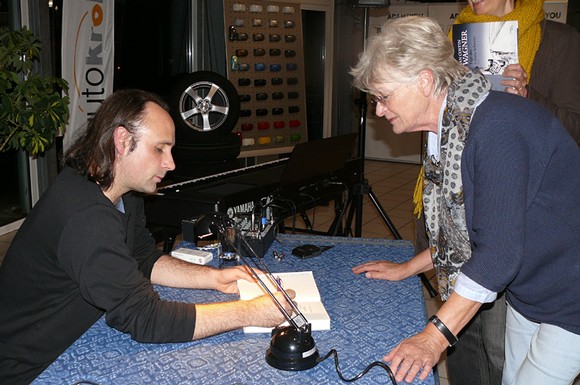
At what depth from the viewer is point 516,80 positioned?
1922 mm

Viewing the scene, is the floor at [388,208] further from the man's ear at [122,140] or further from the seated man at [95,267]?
the man's ear at [122,140]

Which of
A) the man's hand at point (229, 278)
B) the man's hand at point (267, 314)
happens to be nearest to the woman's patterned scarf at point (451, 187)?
the man's hand at point (267, 314)

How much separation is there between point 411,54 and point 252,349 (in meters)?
0.82

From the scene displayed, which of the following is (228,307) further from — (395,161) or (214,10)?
(395,161)

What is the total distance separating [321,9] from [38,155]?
3.93 metres

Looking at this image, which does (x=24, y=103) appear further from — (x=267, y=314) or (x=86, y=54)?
(x=267, y=314)

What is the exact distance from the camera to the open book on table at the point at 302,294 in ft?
5.25

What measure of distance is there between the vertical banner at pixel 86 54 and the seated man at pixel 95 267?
3.26 meters

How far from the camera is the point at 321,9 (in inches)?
289

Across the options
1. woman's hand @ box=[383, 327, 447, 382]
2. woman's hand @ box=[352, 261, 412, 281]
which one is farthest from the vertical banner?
woman's hand @ box=[383, 327, 447, 382]

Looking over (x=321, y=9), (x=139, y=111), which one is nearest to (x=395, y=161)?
(x=321, y=9)

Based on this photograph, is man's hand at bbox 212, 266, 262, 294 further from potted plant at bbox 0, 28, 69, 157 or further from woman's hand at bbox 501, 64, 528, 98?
potted plant at bbox 0, 28, 69, 157

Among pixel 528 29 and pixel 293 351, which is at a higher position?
pixel 528 29

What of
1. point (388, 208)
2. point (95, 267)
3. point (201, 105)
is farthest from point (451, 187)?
point (388, 208)
